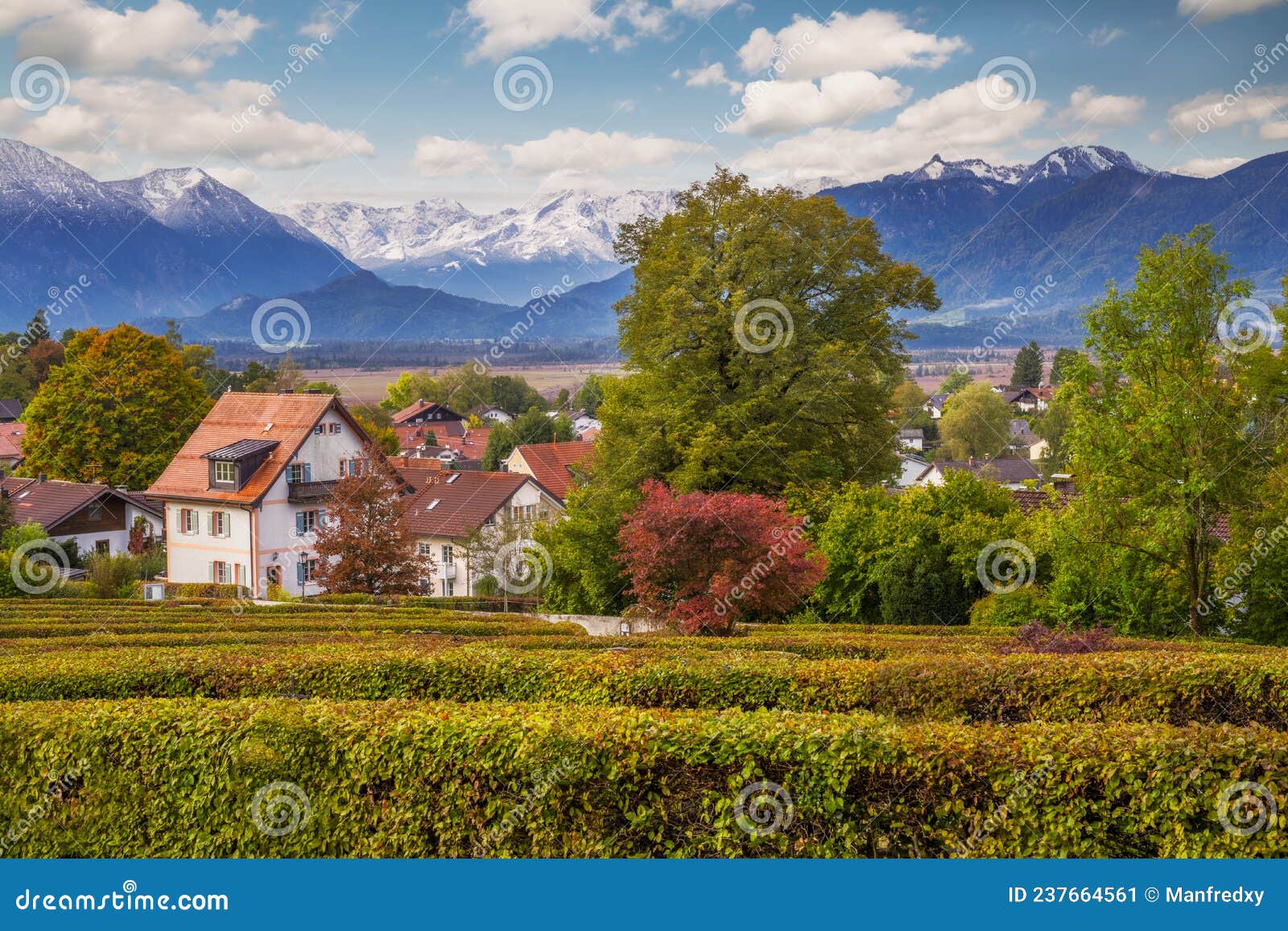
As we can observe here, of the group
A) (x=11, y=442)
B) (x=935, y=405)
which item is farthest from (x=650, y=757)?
(x=935, y=405)

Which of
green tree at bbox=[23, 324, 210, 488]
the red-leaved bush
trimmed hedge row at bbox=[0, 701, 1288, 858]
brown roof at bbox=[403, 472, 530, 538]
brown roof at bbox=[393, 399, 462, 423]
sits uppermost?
brown roof at bbox=[393, 399, 462, 423]

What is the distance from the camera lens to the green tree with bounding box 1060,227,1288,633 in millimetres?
23312

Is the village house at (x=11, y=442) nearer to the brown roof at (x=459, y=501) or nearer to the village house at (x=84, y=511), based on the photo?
the village house at (x=84, y=511)

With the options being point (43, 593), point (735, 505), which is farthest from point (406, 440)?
point (735, 505)

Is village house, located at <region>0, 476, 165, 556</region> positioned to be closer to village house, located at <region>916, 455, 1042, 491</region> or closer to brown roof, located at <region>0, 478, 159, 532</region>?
brown roof, located at <region>0, 478, 159, 532</region>

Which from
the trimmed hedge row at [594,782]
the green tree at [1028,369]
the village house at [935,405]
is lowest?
the trimmed hedge row at [594,782]

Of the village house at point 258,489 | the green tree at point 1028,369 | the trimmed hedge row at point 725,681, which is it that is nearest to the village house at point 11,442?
the village house at point 258,489

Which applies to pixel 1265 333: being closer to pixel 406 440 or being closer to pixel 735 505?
pixel 735 505

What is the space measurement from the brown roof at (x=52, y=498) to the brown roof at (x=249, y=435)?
6112mm

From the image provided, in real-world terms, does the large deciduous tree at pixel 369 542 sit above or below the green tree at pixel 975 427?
below

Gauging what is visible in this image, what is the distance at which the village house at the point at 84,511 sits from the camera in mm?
49969

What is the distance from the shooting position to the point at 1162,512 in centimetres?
2316

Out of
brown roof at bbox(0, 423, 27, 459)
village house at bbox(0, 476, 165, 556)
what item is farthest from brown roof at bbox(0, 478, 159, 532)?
brown roof at bbox(0, 423, 27, 459)

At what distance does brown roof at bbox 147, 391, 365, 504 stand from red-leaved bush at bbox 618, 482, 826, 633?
92.2ft
